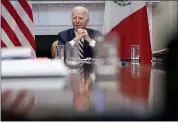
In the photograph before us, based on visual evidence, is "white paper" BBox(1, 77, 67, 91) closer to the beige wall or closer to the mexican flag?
the mexican flag

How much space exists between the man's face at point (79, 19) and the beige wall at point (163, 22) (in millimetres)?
1124

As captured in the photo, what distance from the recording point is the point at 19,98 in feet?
1.14

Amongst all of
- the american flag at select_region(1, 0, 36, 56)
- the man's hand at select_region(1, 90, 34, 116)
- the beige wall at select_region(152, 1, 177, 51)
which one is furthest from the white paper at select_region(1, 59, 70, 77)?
the beige wall at select_region(152, 1, 177, 51)

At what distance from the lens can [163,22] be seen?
3445mm

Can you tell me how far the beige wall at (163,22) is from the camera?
131 inches

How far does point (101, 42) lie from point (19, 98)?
106cm

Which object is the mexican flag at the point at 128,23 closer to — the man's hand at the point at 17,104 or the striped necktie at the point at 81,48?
the striped necktie at the point at 81,48

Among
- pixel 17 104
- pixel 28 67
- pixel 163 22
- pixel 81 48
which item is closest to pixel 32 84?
pixel 28 67

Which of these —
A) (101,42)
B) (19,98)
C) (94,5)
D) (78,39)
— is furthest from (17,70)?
(94,5)

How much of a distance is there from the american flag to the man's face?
509 millimetres

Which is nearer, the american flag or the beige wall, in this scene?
the american flag

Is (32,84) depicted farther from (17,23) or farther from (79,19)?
(17,23)

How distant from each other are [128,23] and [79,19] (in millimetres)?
753

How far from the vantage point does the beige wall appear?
3.32 meters
